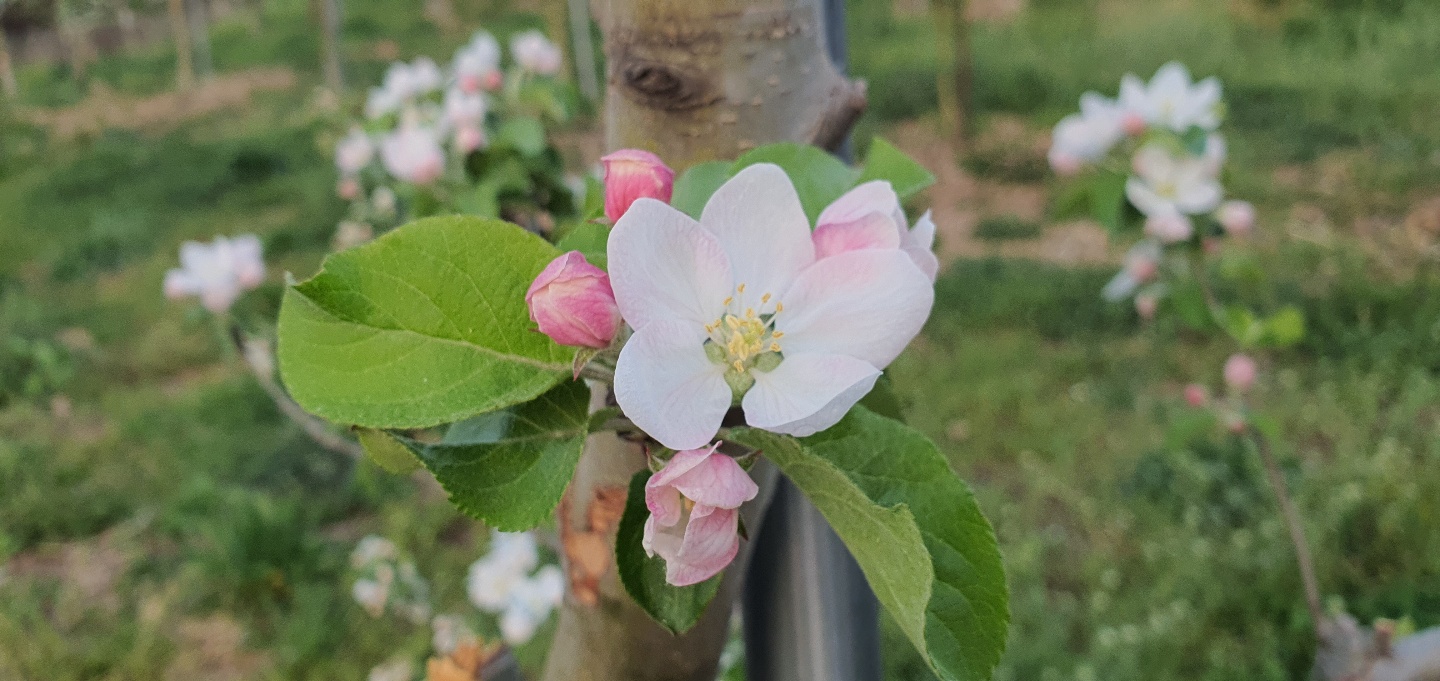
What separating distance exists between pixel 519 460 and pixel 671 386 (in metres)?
0.07

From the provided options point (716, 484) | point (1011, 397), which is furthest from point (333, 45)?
point (716, 484)

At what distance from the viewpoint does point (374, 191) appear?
5.52 feet

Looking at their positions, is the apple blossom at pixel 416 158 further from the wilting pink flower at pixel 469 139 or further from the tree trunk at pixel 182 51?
the tree trunk at pixel 182 51

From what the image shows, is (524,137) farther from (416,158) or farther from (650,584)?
(650,584)

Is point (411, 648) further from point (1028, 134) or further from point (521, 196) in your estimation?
point (1028, 134)

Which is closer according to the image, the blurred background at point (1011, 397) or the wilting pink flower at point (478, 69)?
the wilting pink flower at point (478, 69)

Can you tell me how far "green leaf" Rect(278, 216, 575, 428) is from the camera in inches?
13.3

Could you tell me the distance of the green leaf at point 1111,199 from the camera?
3.45ft

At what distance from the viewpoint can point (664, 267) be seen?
33cm

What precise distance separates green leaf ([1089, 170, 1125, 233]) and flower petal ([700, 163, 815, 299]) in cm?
81

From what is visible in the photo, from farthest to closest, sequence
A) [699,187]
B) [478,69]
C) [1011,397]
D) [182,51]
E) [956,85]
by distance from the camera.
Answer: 1. [182,51]
2. [956,85]
3. [1011,397]
4. [478,69]
5. [699,187]

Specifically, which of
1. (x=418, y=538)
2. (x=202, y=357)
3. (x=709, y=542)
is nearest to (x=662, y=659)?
(x=709, y=542)

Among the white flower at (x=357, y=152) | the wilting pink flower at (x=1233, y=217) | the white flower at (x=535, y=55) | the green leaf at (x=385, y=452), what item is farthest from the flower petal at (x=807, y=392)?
the white flower at (x=357, y=152)

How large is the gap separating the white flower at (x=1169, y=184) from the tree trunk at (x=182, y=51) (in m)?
6.88
